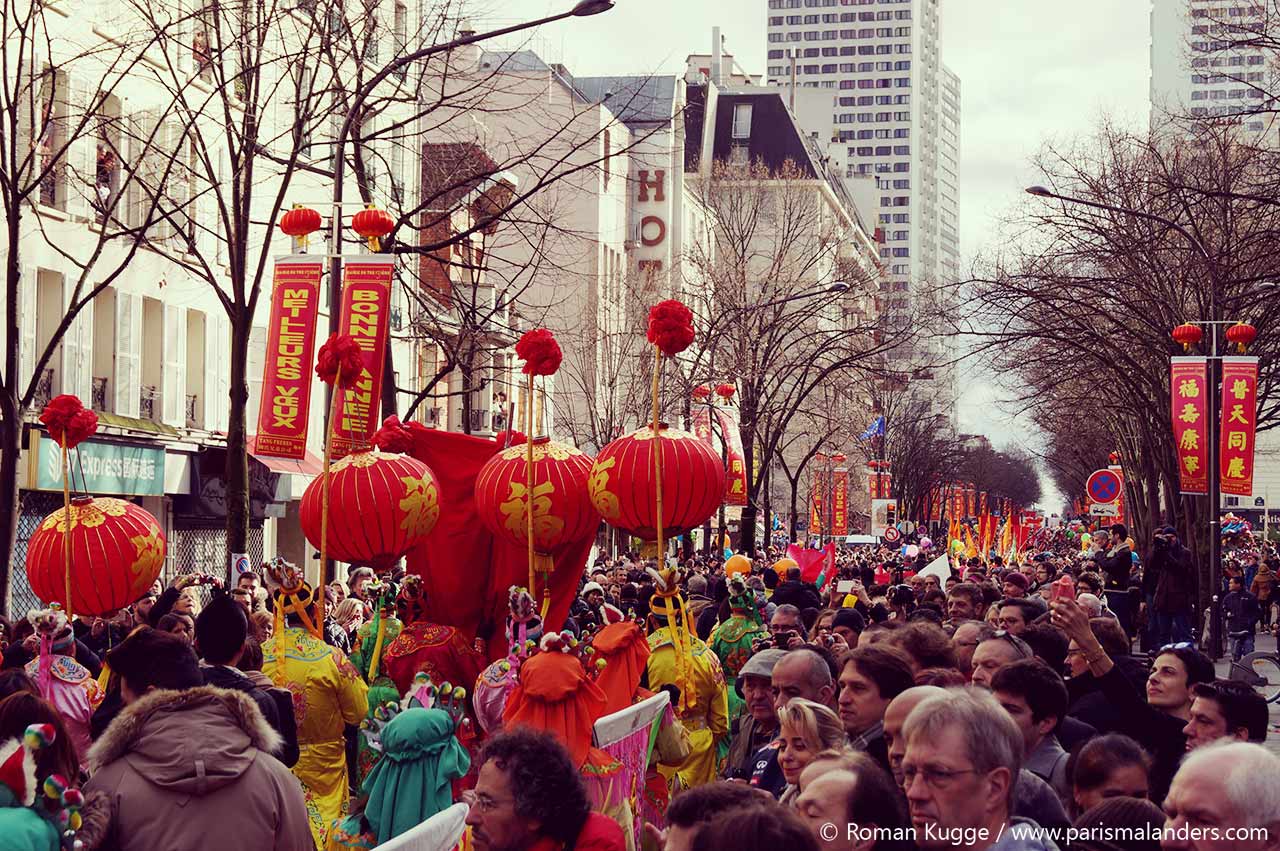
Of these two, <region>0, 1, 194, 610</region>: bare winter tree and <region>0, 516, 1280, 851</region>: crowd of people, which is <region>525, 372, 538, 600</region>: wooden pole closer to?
<region>0, 516, 1280, 851</region>: crowd of people

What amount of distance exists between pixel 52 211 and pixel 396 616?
1647 centimetres

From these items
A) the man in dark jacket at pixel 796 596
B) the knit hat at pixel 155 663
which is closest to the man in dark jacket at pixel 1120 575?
the man in dark jacket at pixel 796 596

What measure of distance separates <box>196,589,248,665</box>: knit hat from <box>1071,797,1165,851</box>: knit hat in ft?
13.4

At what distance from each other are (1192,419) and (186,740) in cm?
2232

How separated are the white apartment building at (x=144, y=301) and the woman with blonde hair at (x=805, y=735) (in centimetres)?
1665

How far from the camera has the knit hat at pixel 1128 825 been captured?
4.77m

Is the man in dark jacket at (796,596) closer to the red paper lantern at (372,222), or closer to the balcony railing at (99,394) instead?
the red paper lantern at (372,222)

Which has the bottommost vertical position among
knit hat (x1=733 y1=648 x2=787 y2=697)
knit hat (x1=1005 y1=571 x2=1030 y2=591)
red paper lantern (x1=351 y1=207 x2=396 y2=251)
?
knit hat (x1=1005 y1=571 x2=1030 y2=591)

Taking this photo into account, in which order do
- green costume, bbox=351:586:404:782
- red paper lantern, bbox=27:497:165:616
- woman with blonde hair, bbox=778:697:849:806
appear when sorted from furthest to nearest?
red paper lantern, bbox=27:497:165:616 → green costume, bbox=351:586:404:782 → woman with blonde hair, bbox=778:697:849:806

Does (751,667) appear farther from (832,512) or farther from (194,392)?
(832,512)

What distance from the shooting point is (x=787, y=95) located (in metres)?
135

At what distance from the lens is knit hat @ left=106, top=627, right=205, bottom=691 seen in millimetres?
6453

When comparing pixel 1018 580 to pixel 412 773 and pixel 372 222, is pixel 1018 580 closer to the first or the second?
pixel 372 222

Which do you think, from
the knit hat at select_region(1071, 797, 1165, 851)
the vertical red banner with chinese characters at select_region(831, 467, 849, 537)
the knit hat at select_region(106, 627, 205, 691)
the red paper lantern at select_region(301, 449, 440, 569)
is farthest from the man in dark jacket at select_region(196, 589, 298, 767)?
the vertical red banner with chinese characters at select_region(831, 467, 849, 537)
